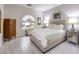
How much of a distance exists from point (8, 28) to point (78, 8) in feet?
11.9

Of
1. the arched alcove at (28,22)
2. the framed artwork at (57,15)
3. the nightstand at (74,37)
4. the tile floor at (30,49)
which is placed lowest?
the tile floor at (30,49)

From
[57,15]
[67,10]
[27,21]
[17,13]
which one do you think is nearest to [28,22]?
[27,21]

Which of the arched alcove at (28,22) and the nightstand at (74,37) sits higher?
the arched alcove at (28,22)

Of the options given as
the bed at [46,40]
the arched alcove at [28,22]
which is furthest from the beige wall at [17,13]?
the bed at [46,40]

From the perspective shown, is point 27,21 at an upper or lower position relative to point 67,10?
lower

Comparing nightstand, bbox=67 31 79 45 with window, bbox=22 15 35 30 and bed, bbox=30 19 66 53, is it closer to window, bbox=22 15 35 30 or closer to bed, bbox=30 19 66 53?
bed, bbox=30 19 66 53

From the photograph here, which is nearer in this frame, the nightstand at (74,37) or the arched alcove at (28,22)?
the nightstand at (74,37)

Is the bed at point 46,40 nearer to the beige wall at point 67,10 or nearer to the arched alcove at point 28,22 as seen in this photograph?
the beige wall at point 67,10

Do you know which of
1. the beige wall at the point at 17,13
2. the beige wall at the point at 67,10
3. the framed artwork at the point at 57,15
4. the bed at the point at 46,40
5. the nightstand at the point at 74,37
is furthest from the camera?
the framed artwork at the point at 57,15

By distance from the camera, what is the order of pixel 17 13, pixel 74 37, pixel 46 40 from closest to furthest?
pixel 46 40 < pixel 74 37 < pixel 17 13

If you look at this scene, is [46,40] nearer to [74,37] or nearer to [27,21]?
[74,37]

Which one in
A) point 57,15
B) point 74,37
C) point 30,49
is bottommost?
point 30,49

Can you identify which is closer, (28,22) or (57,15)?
(57,15)

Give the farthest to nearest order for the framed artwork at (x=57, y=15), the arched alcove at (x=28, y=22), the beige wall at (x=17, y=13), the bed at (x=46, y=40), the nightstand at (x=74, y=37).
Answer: the arched alcove at (x=28, y=22), the framed artwork at (x=57, y=15), the beige wall at (x=17, y=13), the nightstand at (x=74, y=37), the bed at (x=46, y=40)
